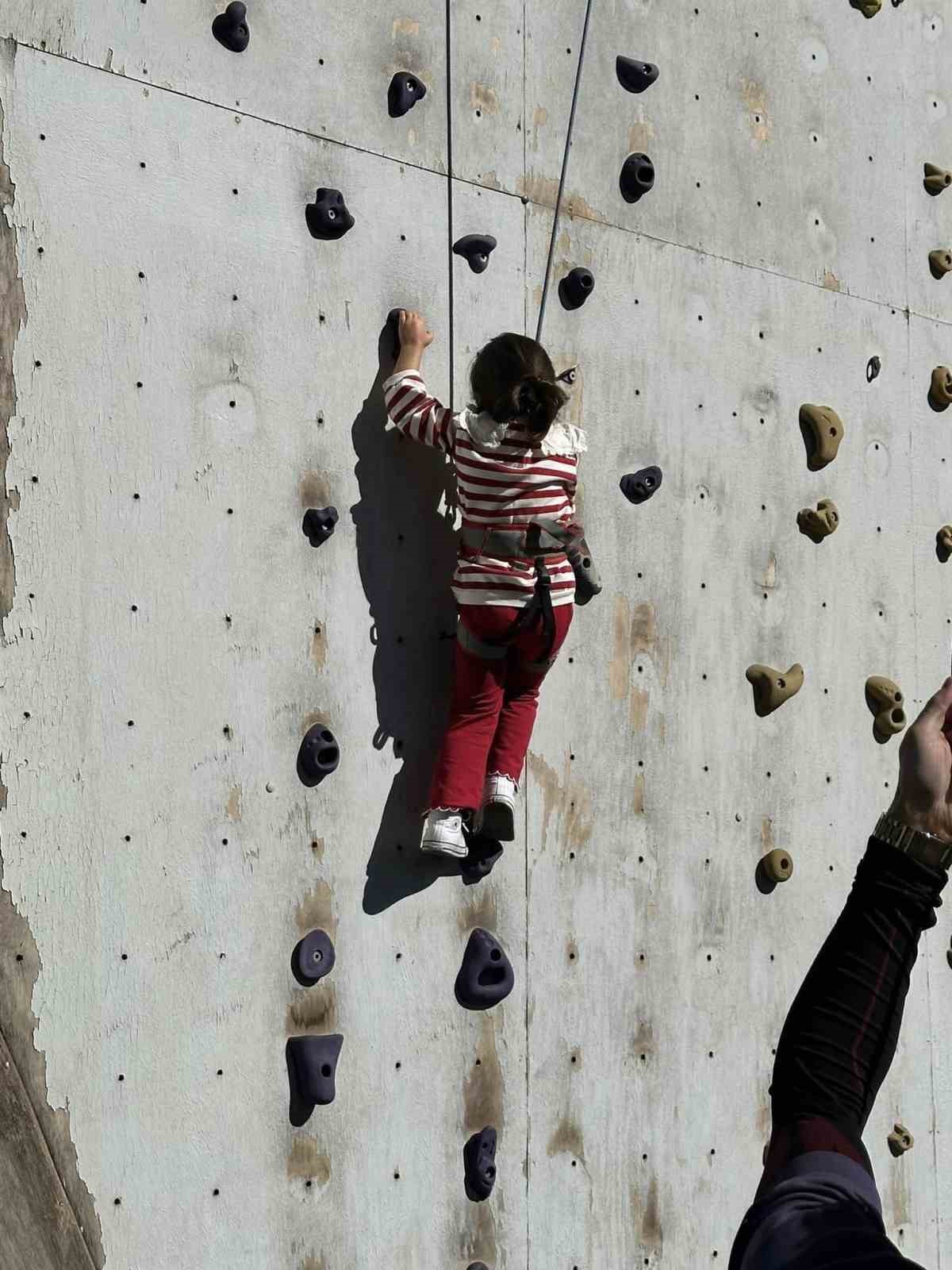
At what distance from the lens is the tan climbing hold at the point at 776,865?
3904 millimetres

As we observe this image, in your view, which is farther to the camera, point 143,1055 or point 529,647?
point 529,647

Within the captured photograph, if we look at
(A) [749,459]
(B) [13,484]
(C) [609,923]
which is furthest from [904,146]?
(B) [13,484]

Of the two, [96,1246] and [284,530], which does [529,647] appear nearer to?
[284,530]

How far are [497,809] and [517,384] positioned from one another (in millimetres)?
846

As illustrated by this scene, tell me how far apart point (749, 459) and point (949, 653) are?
975 millimetres

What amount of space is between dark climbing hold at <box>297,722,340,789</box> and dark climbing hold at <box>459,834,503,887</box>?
0.39 meters

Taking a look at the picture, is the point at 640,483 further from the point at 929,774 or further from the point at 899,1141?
the point at 929,774

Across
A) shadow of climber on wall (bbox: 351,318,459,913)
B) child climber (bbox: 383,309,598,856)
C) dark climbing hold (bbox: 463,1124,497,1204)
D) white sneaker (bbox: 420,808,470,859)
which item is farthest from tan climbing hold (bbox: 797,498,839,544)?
dark climbing hold (bbox: 463,1124,497,1204)

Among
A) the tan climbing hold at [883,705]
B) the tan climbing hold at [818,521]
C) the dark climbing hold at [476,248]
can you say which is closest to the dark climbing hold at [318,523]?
the dark climbing hold at [476,248]

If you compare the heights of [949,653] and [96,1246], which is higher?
[949,653]

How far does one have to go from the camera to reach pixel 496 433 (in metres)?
3.05

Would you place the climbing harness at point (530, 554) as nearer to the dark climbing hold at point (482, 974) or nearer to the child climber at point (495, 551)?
the child climber at point (495, 551)

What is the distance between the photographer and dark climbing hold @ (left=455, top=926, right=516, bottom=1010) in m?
3.30

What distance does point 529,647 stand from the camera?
319 centimetres
